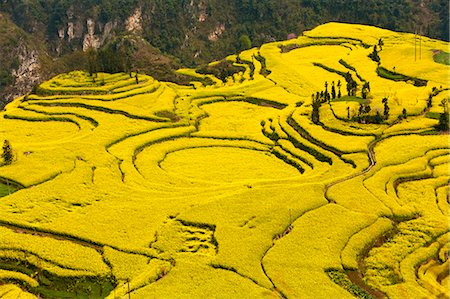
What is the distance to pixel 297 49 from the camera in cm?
8469

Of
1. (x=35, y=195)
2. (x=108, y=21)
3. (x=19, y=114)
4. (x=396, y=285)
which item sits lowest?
(x=396, y=285)

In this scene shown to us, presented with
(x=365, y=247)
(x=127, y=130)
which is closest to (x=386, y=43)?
(x=127, y=130)

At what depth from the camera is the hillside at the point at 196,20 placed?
395 ft

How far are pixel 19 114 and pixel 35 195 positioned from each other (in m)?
23.2

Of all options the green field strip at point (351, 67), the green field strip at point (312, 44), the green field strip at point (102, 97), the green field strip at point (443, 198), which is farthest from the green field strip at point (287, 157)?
the green field strip at point (312, 44)

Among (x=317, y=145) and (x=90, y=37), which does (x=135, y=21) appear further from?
(x=317, y=145)

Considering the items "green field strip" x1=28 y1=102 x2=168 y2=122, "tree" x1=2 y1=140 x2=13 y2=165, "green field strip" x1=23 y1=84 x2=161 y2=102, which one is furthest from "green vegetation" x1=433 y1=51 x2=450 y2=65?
"tree" x1=2 y1=140 x2=13 y2=165

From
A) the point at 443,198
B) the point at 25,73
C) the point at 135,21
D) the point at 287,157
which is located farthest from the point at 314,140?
the point at 135,21

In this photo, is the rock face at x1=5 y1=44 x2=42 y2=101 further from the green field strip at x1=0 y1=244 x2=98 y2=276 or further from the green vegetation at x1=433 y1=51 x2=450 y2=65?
the green field strip at x1=0 y1=244 x2=98 y2=276

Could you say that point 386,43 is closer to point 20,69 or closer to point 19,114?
point 19,114

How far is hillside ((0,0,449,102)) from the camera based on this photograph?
12031 centimetres

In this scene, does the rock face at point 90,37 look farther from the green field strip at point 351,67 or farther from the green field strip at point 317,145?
the green field strip at point 317,145

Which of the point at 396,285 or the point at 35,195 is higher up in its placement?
the point at 35,195

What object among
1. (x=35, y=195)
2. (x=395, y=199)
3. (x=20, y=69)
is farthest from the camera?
(x=20, y=69)
